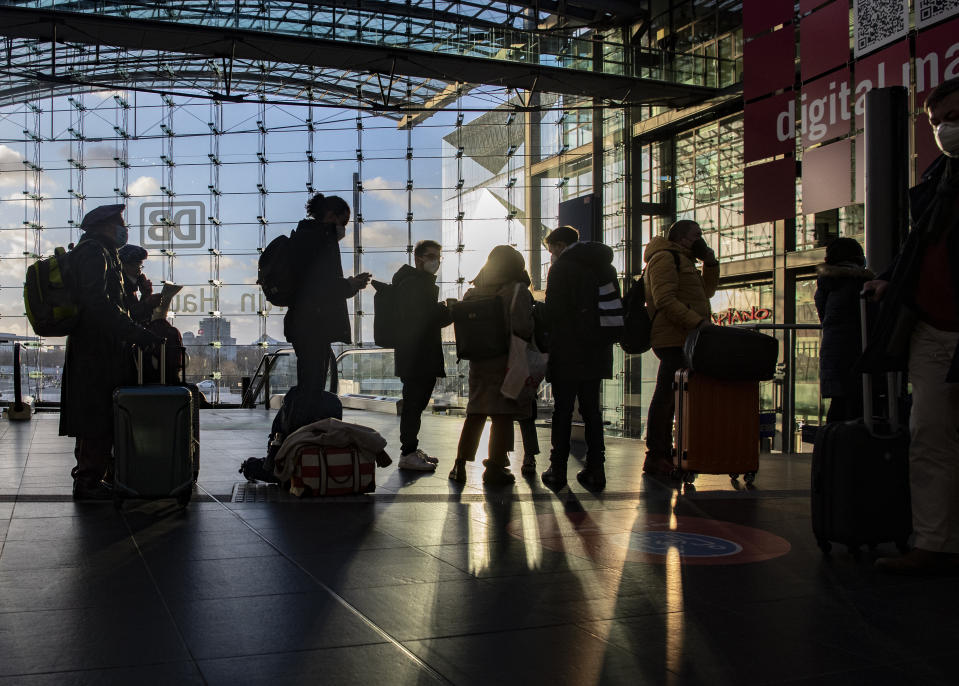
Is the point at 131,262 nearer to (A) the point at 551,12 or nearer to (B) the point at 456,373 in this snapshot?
(B) the point at 456,373

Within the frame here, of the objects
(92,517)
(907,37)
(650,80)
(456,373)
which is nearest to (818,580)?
(92,517)

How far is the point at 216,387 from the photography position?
23.9m

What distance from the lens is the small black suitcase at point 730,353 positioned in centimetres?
447

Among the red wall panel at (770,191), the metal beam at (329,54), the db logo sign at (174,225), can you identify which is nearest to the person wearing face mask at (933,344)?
the red wall panel at (770,191)

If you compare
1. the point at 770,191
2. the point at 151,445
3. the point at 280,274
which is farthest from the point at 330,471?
the point at 770,191

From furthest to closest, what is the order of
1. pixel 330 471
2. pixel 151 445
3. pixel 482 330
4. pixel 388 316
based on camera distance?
pixel 388 316
pixel 482 330
pixel 330 471
pixel 151 445

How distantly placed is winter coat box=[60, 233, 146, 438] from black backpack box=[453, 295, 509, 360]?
158 cm

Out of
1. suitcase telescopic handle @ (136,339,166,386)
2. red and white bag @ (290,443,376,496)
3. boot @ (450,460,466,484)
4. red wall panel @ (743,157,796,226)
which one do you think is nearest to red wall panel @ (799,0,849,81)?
red wall panel @ (743,157,796,226)

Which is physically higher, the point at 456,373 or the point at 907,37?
the point at 907,37

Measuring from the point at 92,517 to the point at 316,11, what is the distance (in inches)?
648

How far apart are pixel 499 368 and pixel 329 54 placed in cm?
1373

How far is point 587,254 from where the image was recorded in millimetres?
4625

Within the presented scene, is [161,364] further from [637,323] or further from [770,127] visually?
[770,127]

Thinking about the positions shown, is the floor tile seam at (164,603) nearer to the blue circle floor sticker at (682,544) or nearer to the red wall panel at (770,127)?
the blue circle floor sticker at (682,544)
